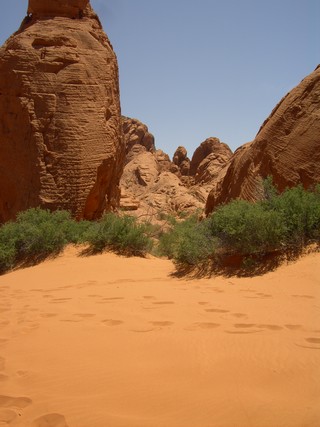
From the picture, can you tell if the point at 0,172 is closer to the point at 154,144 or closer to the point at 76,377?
the point at 76,377

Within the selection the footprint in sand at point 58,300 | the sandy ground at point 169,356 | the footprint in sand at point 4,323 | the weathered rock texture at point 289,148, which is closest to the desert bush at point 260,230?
the sandy ground at point 169,356

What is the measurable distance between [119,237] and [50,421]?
7.52m

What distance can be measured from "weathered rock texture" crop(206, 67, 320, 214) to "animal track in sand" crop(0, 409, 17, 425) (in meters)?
6.78

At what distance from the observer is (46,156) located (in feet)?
38.2

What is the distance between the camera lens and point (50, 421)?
222 cm

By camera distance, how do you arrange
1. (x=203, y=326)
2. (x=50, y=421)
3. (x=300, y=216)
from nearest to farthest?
(x=50, y=421) → (x=203, y=326) → (x=300, y=216)

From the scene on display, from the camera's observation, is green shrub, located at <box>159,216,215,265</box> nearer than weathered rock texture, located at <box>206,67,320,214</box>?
Yes

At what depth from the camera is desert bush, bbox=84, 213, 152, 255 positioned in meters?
9.77

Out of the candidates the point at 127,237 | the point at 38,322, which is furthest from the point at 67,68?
the point at 38,322

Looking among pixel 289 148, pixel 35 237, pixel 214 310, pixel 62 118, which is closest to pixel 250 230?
pixel 214 310

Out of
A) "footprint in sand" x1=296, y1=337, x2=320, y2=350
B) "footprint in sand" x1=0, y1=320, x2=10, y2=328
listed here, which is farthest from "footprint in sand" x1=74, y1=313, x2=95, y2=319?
"footprint in sand" x1=296, y1=337, x2=320, y2=350

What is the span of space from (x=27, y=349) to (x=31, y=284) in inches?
164

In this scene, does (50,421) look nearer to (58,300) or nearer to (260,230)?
(58,300)

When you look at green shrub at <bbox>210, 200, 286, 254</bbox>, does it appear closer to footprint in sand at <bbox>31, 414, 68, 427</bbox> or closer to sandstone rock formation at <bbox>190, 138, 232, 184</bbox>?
footprint in sand at <bbox>31, 414, 68, 427</bbox>
